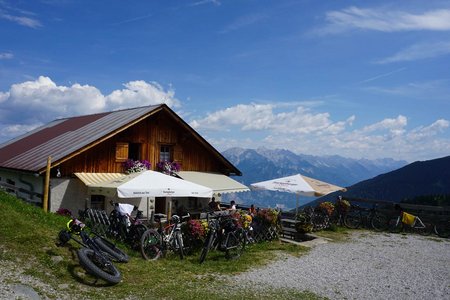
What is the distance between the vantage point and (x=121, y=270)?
31.4ft

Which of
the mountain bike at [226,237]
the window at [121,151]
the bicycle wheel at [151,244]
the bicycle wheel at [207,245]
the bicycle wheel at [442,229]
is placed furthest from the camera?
the window at [121,151]

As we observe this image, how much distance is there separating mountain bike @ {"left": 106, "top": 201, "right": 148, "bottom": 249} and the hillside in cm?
16021

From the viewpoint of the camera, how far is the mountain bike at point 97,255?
27.7ft

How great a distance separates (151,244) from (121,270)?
6.28 feet

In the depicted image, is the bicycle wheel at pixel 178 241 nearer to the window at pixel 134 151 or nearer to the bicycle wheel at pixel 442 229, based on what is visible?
the window at pixel 134 151

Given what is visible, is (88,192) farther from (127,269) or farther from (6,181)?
(127,269)

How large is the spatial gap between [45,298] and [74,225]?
2.72 metres

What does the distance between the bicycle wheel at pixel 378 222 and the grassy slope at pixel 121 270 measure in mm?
10578

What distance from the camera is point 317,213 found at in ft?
63.1

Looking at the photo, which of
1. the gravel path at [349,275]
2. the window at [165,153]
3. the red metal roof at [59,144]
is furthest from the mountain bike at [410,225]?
the red metal roof at [59,144]

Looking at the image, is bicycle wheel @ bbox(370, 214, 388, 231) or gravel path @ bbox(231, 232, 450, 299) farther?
bicycle wheel @ bbox(370, 214, 388, 231)

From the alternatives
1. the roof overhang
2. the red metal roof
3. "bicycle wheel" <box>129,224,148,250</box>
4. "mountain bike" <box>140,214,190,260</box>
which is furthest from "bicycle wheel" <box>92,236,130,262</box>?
the roof overhang

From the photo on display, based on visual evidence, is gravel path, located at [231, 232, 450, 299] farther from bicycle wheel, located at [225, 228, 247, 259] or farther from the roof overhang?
the roof overhang

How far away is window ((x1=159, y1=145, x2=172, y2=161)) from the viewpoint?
841 inches
